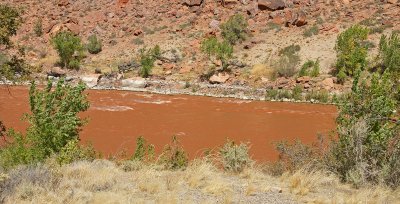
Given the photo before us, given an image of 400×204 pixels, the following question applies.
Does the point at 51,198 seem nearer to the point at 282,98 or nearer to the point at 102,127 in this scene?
the point at 102,127

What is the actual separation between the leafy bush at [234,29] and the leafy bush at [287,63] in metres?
5.52

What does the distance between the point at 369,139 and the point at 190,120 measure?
1566 cm

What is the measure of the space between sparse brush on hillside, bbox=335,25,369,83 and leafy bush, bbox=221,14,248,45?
1034cm

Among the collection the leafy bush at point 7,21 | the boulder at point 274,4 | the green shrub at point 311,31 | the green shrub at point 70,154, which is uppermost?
the boulder at point 274,4

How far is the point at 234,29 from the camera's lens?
42031mm

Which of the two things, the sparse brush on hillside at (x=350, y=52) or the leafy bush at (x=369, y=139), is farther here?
the sparse brush on hillside at (x=350, y=52)

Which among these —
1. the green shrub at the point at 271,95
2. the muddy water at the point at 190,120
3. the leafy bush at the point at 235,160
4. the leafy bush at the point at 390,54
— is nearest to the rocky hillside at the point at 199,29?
the green shrub at the point at 271,95

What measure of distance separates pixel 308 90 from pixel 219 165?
2302cm

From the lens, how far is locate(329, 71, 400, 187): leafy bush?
823cm

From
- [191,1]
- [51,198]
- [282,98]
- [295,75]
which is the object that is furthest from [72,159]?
[191,1]

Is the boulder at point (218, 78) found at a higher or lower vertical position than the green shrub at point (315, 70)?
lower

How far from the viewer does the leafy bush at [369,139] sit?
8227 millimetres

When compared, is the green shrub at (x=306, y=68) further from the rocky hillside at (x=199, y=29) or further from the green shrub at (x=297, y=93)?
the green shrub at (x=297, y=93)

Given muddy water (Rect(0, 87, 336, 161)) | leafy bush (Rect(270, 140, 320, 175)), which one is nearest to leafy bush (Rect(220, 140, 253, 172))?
leafy bush (Rect(270, 140, 320, 175))
